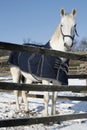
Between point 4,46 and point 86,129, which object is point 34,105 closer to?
point 86,129

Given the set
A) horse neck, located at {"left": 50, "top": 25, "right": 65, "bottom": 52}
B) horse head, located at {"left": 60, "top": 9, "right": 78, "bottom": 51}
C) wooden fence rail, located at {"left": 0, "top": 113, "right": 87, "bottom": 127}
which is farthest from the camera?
horse neck, located at {"left": 50, "top": 25, "right": 65, "bottom": 52}

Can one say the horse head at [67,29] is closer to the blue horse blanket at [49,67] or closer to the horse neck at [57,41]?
the horse neck at [57,41]

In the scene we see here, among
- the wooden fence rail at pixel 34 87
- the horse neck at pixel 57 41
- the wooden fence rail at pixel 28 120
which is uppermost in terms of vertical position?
the horse neck at pixel 57 41

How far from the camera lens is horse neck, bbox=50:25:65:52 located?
6.87 m

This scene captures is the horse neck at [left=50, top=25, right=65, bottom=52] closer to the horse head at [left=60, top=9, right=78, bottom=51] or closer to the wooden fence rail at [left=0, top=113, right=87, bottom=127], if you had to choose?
the horse head at [left=60, top=9, right=78, bottom=51]

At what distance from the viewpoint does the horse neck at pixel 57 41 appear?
6872mm

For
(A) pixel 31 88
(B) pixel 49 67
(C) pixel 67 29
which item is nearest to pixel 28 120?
(A) pixel 31 88

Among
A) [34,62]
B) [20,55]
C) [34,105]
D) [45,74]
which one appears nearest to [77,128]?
[45,74]

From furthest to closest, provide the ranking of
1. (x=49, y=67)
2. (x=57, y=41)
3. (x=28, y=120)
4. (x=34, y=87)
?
(x=57, y=41) → (x=49, y=67) → (x=34, y=87) → (x=28, y=120)

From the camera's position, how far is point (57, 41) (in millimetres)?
6973

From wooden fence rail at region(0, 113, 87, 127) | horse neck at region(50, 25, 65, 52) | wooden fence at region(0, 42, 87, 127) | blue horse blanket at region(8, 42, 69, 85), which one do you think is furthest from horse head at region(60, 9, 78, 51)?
wooden fence rail at region(0, 113, 87, 127)

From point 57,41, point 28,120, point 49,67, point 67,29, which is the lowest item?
point 28,120

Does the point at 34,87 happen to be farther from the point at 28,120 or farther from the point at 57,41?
the point at 57,41

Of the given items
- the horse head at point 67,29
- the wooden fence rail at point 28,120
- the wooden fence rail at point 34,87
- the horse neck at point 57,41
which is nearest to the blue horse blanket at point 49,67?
the horse neck at point 57,41
